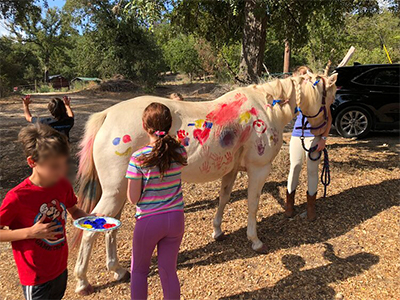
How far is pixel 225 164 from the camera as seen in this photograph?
9.86 ft

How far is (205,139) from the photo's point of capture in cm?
282

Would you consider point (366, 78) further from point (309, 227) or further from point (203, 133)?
point (203, 133)

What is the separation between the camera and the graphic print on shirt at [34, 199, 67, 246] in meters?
1.62

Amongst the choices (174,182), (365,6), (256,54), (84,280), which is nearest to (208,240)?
(84,280)

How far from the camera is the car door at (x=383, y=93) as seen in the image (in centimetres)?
759

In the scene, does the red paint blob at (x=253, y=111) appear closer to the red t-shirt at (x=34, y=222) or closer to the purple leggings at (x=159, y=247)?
the purple leggings at (x=159, y=247)

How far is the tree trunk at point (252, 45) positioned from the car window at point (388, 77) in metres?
4.05

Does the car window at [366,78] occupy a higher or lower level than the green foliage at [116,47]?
lower

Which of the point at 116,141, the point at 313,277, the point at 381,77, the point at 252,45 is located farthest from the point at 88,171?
the point at 381,77

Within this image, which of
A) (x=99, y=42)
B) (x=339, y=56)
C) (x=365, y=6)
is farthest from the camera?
(x=99, y=42)

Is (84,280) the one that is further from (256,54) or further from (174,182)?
(256,54)

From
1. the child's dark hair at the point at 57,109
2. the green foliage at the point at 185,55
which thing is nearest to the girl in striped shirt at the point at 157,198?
the child's dark hair at the point at 57,109

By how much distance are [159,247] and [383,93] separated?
8185mm

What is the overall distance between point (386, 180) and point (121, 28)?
62.3 ft
